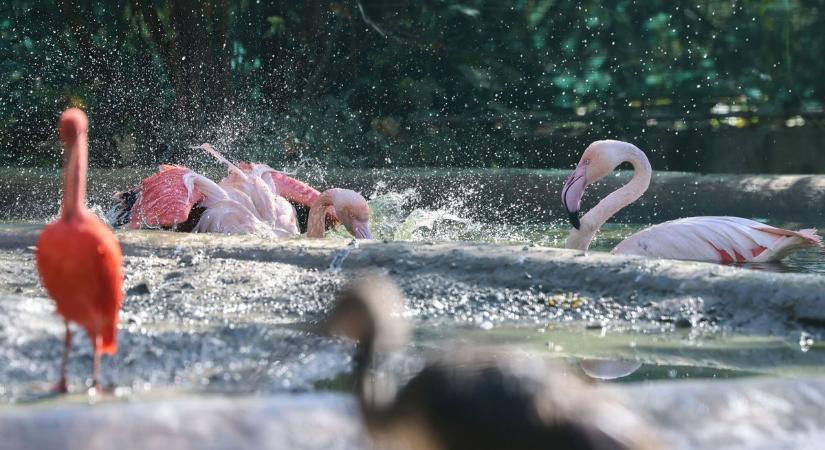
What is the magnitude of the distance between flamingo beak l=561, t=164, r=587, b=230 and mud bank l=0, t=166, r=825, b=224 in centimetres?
152

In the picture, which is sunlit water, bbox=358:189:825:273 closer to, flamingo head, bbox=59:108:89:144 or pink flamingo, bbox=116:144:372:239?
pink flamingo, bbox=116:144:372:239

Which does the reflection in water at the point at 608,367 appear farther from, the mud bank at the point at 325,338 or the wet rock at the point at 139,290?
the wet rock at the point at 139,290

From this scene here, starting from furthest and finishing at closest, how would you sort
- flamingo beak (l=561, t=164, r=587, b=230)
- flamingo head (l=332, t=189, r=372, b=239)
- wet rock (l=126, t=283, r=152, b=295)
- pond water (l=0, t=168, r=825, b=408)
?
flamingo head (l=332, t=189, r=372, b=239) < flamingo beak (l=561, t=164, r=587, b=230) < wet rock (l=126, t=283, r=152, b=295) < pond water (l=0, t=168, r=825, b=408)

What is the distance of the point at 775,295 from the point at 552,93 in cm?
534

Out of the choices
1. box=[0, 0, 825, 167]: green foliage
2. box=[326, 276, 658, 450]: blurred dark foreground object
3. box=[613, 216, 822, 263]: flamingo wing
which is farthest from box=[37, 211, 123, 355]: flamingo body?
box=[0, 0, 825, 167]: green foliage

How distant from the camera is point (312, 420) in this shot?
207 centimetres

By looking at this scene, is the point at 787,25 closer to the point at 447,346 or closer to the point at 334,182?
the point at 334,182

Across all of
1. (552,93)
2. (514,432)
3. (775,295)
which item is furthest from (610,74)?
(514,432)

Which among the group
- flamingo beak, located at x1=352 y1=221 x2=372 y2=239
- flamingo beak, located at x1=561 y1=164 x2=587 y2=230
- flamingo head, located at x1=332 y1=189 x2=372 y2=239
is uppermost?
flamingo beak, located at x1=561 y1=164 x2=587 y2=230

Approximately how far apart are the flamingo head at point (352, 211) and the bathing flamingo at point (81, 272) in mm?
A: 3045

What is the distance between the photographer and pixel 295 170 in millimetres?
7609

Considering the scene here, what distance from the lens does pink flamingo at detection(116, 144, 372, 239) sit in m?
5.52

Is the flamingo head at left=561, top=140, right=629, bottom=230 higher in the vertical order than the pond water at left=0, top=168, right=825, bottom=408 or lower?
higher

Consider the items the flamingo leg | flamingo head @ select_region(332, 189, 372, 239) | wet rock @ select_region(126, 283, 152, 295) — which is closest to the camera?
the flamingo leg
